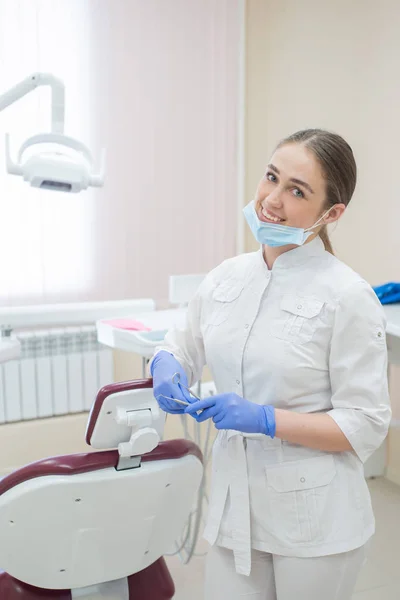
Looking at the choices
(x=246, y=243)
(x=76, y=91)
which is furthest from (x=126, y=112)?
(x=246, y=243)

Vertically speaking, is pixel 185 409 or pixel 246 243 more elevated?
pixel 246 243

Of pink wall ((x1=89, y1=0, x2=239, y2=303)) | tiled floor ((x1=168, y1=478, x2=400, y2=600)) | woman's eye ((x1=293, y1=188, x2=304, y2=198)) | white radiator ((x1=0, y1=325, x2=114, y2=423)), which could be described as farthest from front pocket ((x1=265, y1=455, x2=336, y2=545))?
pink wall ((x1=89, y1=0, x2=239, y2=303))

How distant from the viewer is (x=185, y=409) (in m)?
1.02

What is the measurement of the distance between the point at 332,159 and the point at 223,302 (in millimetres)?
338

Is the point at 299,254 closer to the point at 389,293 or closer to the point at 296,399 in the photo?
the point at 296,399

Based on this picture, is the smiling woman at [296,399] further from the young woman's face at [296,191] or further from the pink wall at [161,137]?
the pink wall at [161,137]

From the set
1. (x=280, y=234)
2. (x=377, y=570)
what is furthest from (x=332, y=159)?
(x=377, y=570)

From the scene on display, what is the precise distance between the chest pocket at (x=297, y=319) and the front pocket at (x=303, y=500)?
0.22m

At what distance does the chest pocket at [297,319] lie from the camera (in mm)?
1017

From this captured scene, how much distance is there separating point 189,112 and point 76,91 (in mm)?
603

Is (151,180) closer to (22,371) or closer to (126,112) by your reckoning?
(126,112)

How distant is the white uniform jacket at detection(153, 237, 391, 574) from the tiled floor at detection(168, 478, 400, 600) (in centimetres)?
99

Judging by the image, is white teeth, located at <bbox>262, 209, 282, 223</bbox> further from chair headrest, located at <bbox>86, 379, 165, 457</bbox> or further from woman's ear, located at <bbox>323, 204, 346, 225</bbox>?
chair headrest, located at <bbox>86, 379, 165, 457</bbox>

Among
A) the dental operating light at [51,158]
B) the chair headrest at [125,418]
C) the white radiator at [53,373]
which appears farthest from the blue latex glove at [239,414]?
the white radiator at [53,373]
